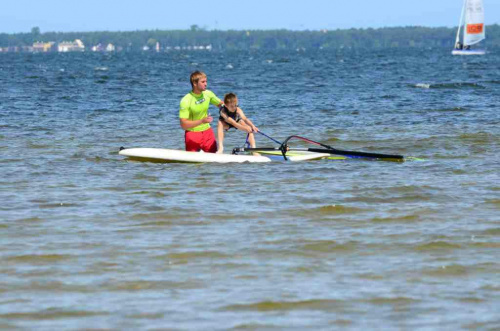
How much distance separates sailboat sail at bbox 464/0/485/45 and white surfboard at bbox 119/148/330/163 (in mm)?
97249

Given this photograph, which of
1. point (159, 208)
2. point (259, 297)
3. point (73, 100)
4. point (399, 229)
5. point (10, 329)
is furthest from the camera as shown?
point (73, 100)

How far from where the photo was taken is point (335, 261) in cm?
809

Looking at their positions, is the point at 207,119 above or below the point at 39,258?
above

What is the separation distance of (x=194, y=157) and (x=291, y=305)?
827cm

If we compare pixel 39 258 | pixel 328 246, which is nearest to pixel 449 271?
pixel 328 246

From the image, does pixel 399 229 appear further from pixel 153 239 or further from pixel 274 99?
pixel 274 99

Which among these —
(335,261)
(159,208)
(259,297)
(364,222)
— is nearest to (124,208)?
(159,208)

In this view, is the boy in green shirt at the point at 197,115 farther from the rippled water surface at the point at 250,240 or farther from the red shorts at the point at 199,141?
the rippled water surface at the point at 250,240

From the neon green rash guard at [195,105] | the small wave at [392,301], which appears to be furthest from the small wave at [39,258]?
the neon green rash guard at [195,105]

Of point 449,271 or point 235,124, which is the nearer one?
point 449,271

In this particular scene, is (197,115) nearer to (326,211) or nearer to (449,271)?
(326,211)

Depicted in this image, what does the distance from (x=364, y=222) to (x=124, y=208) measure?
2868 millimetres

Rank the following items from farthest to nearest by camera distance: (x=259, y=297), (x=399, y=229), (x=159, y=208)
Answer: (x=159, y=208), (x=399, y=229), (x=259, y=297)

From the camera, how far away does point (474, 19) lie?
110m
